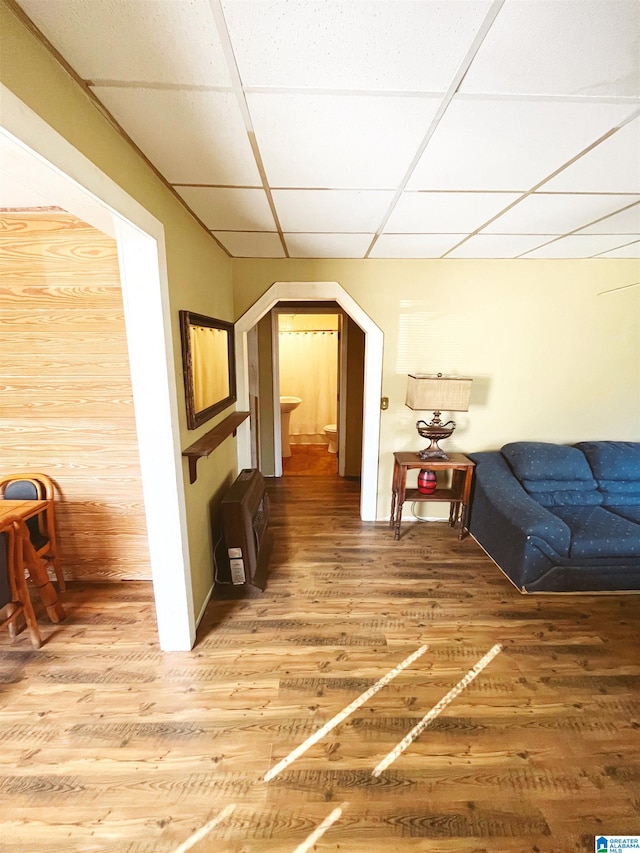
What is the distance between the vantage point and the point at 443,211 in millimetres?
1846

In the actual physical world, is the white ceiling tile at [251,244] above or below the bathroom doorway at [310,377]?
above

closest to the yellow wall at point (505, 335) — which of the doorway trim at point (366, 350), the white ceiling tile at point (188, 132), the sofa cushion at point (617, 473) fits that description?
the doorway trim at point (366, 350)

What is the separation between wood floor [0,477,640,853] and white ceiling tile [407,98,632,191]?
2313mm

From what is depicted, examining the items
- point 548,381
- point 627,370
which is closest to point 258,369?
point 548,381

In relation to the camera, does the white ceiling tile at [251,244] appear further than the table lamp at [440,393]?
No

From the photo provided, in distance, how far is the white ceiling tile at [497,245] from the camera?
2275 mm

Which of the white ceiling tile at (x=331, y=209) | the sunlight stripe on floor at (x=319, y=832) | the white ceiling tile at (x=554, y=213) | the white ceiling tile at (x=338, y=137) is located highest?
the white ceiling tile at (x=554, y=213)

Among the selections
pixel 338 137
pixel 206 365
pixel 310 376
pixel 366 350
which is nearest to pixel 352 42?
pixel 338 137

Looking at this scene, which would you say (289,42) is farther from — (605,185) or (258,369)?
(258,369)

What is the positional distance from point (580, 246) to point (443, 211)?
1389 millimetres

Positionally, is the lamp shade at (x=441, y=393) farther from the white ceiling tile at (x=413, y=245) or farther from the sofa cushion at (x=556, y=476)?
the white ceiling tile at (x=413, y=245)

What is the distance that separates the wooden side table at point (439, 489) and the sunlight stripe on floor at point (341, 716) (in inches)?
47.6

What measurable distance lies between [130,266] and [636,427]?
4126mm

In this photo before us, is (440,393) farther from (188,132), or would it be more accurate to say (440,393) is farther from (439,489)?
(188,132)
